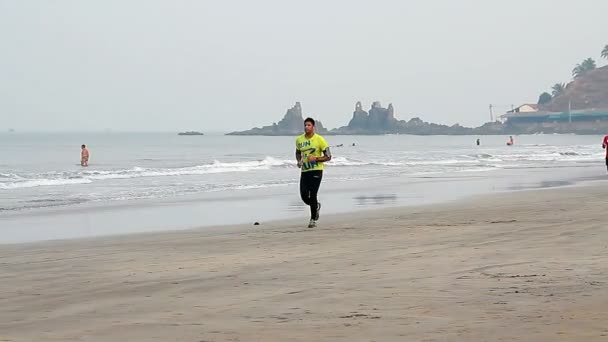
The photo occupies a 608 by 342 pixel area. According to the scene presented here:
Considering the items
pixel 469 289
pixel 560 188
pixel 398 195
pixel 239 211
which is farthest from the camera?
pixel 560 188

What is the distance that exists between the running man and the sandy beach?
77 cm

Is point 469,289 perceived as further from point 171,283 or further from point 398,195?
point 398,195

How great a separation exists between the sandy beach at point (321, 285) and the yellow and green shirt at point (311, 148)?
0.98 m

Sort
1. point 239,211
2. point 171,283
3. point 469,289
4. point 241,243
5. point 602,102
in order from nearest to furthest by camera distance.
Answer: point 469,289, point 171,283, point 241,243, point 239,211, point 602,102

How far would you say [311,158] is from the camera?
1227 centimetres

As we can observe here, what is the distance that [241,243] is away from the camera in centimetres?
1055

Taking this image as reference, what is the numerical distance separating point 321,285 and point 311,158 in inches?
220

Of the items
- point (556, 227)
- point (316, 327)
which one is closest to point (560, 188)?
point (556, 227)

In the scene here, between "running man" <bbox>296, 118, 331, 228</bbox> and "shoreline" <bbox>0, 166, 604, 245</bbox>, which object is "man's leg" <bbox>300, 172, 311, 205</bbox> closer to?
"running man" <bbox>296, 118, 331, 228</bbox>

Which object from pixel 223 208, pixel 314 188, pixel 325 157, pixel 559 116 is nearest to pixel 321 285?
pixel 325 157

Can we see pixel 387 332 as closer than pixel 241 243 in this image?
Yes

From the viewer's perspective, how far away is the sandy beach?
16.9ft

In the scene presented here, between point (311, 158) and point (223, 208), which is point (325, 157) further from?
point (223, 208)

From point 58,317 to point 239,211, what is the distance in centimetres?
1128
